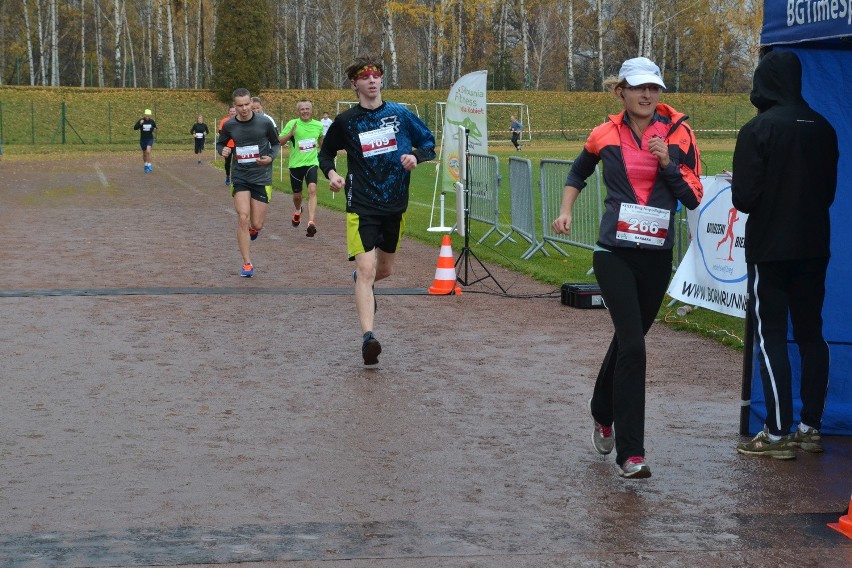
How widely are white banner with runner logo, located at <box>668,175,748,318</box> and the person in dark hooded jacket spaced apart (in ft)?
12.1

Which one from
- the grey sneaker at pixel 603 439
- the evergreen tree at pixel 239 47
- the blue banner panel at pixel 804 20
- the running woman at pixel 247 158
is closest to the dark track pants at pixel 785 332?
the grey sneaker at pixel 603 439

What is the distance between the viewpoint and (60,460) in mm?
6035

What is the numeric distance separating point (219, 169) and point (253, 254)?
27.7 meters

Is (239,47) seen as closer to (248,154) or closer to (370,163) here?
(248,154)

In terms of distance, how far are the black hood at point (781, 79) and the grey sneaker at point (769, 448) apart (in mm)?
1647

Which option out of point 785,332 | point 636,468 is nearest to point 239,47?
point 785,332

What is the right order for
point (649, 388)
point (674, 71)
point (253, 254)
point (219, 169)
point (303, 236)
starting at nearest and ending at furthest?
point (649, 388) < point (253, 254) < point (303, 236) < point (219, 169) < point (674, 71)

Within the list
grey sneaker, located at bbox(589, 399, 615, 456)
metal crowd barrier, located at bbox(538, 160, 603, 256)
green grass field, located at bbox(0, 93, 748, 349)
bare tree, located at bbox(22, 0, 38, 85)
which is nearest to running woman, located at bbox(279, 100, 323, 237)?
green grass field, located at bbox(0, 93, 748, 349)

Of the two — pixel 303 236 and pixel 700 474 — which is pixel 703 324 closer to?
pixel 700 474

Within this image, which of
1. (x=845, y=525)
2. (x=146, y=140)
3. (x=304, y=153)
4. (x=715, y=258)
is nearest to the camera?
(x=845, y=525)

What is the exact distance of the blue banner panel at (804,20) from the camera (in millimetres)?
5578

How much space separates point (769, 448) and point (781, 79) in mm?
1817

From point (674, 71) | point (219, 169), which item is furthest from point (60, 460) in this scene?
point (674, 71)

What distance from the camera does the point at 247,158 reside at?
13.5m
